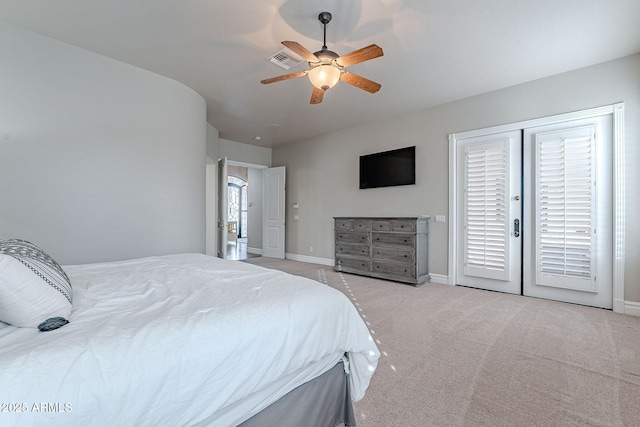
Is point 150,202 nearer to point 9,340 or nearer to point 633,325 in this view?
point 9,340

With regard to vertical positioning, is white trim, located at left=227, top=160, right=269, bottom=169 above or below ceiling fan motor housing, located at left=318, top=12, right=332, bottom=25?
below

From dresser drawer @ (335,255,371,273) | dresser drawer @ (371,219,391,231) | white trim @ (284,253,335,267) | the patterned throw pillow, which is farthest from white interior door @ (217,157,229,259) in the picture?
the patterned throw pillow

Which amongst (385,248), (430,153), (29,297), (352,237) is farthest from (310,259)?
(29,297)

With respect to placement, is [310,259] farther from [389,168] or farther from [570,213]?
[570,213]

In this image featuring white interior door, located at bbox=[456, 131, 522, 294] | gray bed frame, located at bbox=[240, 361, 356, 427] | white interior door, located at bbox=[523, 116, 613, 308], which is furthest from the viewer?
white interior door, located at bbox=[456, 131, 522, 294]

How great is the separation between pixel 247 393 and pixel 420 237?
388 centimetres

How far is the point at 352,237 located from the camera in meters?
5.16

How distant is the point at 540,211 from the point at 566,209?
25 cm

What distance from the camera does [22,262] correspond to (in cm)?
107

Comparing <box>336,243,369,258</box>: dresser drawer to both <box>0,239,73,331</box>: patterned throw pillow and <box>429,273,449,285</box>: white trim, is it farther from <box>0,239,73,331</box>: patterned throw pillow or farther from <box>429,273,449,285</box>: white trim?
<box>0,239,73,331</box>: patterned throw pillow

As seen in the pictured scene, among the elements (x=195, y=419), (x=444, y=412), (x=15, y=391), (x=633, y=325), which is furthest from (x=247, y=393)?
(x=633, y=325)

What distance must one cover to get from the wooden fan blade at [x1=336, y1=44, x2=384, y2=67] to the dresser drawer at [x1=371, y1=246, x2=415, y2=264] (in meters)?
2.94

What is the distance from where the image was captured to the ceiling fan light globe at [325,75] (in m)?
2.43

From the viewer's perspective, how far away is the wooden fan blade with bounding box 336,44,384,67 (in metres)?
2.20
